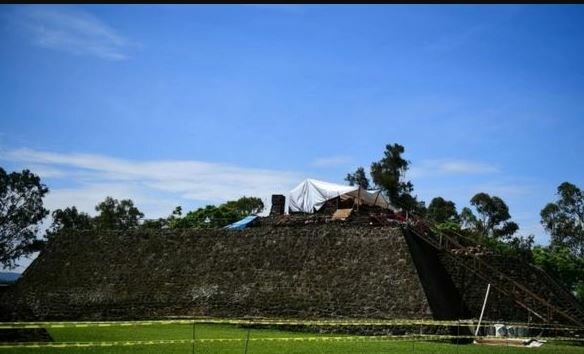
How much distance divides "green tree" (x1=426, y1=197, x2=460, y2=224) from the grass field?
31508 millimetres

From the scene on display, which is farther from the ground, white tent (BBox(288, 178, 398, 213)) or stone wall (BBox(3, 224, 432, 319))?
white tent (BBox(288, 178, 398, 213))

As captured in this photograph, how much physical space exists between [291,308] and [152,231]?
823 cm

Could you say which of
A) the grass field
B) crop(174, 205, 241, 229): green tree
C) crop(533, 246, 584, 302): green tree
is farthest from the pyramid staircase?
crop(174, 205, 241, 229): green tree

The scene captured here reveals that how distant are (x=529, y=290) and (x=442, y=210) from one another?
28615 millimetres

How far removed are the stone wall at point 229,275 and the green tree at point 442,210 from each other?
90.0 ft

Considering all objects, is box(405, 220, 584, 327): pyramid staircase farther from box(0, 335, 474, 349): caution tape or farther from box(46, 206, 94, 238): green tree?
box(46, 206, 94, 238): green tree

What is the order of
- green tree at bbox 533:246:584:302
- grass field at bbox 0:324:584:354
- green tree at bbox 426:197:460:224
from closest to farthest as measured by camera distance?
grass field at bbox 0:324:584:354 → green tree at bbox 533:246:584:302 → green tree at bbox 426:197:460:224

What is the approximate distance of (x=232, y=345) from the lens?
49.6 feet

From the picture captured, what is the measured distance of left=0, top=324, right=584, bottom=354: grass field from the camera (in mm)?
13664

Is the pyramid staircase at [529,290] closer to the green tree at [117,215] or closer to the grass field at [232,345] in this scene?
the grass field at [232,345]

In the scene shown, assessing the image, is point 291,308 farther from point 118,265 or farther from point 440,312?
point 118,265

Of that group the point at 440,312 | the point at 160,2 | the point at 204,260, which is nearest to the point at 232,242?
the point at 204,260

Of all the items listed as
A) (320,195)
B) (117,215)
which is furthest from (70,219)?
(320,195)

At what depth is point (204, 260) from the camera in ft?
80.5
